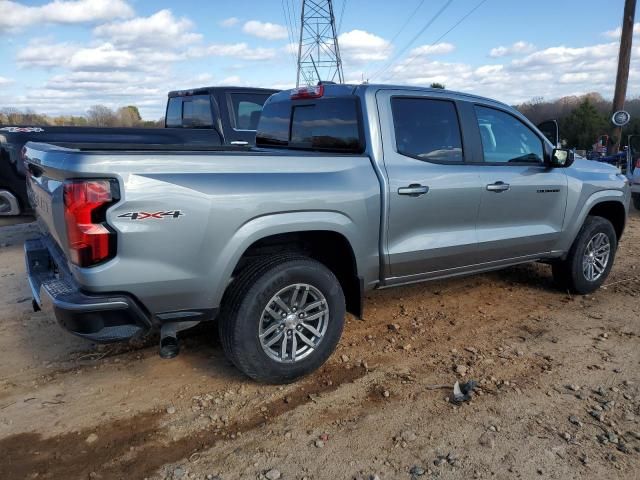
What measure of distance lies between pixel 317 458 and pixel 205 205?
148cm

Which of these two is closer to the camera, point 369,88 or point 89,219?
point 89,219

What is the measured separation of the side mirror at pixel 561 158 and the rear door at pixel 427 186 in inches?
37.8

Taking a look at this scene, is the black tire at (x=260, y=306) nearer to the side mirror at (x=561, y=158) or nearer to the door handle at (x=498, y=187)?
the door handle at (x=498, y=187)

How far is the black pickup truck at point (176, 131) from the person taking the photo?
6.11 m

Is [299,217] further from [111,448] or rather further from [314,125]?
[111,448]

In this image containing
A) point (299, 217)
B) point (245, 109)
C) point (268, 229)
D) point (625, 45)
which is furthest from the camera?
point (625, 45)

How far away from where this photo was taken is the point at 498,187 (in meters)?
4.31

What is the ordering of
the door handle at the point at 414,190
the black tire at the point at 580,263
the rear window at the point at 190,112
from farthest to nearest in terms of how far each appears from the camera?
the rear window at the point at 190,112
the black tire at the point at 580,263
the door handle at the point at 414,190

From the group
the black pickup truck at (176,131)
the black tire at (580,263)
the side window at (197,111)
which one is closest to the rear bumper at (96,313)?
the black pickup truck at (176,131)

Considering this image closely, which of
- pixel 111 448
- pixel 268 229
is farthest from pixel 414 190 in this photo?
pixel 111 448

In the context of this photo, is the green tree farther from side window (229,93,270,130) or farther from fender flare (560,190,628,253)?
fender flare (560,190,628,253)

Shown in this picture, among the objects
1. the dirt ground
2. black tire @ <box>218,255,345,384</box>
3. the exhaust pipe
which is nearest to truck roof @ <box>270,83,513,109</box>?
black tire @ <box>218,255,345,384</box>

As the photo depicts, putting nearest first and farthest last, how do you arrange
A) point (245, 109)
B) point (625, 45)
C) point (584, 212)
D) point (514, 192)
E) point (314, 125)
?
point (314, 125)
point (514, 192)
point (584, 212)
point (245, 109)
point (625, 45)

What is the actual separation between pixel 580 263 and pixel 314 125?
9.75 ft
